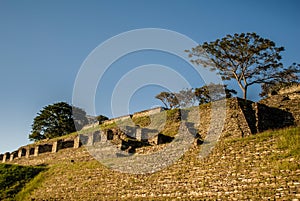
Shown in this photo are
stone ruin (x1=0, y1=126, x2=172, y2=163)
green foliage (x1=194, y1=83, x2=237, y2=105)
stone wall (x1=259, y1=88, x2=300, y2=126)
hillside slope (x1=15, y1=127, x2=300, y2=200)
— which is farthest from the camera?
green foliage (x1=194, y1=83, x2=237, y2=105)

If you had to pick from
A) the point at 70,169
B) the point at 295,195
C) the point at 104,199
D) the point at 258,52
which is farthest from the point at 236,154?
the point at 258,52

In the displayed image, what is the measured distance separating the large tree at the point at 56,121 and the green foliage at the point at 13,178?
21.0 metres

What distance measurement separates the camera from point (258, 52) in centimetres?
2512

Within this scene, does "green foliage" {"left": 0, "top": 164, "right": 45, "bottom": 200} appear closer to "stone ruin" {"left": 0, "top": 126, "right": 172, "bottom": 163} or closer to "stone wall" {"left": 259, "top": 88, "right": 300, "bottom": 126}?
"stone ruin" {"left": 0, "top": 126, "right": 172, "bottom": 163}

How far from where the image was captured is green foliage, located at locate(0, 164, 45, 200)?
17525 millimetres

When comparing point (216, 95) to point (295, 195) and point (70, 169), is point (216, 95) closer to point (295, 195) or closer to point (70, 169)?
point (70, 169)

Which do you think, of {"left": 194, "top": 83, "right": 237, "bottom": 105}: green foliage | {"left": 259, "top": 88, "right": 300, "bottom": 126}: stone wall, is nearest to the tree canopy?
{"left": 194, "top": 83, "right": 237, "bottom": 105}: green foliage

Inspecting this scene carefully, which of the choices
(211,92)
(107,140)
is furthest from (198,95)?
(107,140)

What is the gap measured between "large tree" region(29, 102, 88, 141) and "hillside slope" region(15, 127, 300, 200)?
2709 centimetres

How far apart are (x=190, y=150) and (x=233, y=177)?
3.54 m

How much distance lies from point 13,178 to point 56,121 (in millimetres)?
24974

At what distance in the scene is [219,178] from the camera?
10.7 meters

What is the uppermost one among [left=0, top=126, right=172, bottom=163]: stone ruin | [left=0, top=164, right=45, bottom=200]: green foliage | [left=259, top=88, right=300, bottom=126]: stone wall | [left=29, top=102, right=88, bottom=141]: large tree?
[left=29, top=102, right=88, bottom=141]: large tree

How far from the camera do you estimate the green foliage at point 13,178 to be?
17.5 metres
